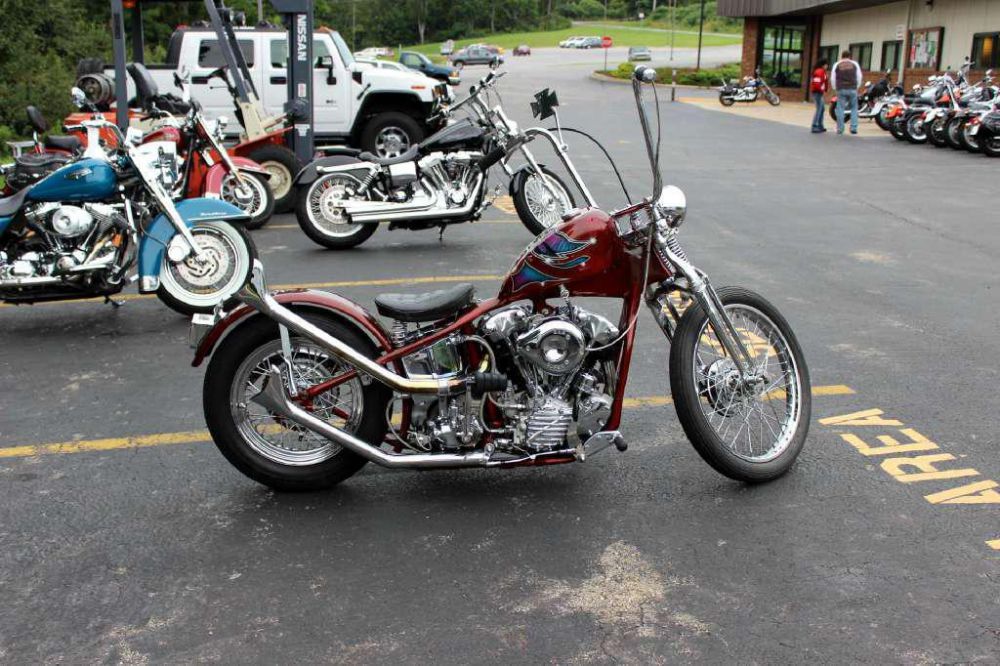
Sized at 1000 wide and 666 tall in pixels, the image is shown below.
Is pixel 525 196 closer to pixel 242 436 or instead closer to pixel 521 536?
pixel 242 436

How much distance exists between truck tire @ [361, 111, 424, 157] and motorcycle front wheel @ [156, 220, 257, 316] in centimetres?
851

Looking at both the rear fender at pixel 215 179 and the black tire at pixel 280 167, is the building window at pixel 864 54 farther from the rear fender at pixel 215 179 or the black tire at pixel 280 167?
the rear fender at pixel 215 179

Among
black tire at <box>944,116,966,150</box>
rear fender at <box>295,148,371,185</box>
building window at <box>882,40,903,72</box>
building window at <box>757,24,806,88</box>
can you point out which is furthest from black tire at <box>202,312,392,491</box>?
building window at <box>757,24,806,88</box>

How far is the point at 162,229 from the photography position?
22.4 feet

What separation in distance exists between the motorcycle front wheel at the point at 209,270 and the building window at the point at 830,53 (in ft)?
106

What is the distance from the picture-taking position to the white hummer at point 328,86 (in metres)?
15.2

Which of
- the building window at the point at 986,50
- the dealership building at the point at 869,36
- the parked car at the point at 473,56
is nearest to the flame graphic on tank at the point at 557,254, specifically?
the dealership building at the point at 869,36

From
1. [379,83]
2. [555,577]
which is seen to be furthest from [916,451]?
[379,83]

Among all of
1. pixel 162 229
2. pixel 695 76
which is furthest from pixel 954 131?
pixel 695 76

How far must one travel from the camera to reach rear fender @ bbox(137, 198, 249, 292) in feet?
22.1

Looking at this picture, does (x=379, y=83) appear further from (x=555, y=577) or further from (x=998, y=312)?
(x=555, y=577)

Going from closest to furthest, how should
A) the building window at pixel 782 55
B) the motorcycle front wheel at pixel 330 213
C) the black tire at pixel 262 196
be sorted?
the motorcycle front wheel at pixel 330 213 → the black tire at pixel 262 196 → the building window at pixel 782 55

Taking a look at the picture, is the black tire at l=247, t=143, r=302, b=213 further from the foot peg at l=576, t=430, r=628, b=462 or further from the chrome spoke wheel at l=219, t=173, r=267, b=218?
the foot peg at l=576, t=430, r=628, b=462

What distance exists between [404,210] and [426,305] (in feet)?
18.3
